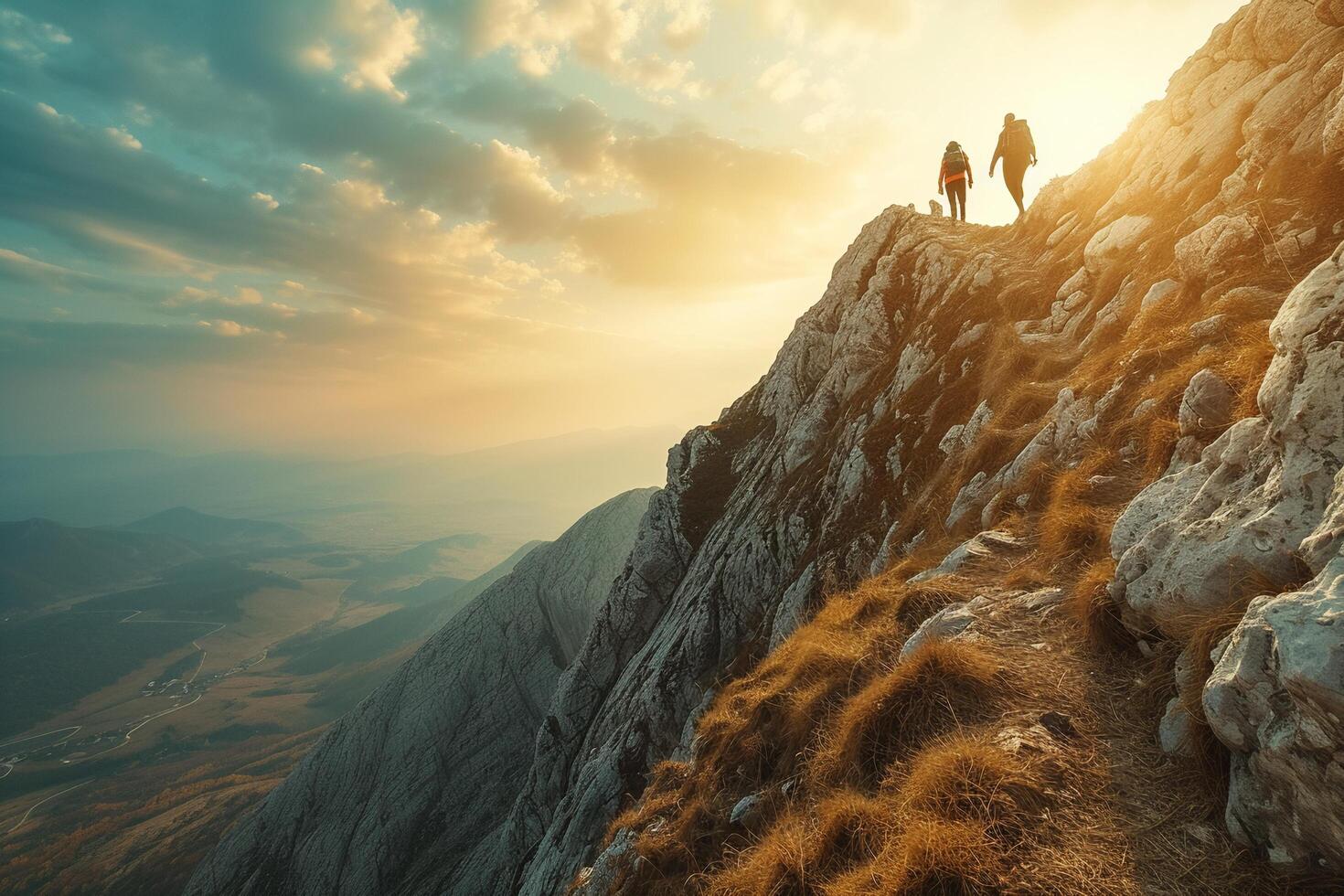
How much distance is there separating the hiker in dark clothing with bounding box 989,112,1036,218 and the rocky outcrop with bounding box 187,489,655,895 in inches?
2698

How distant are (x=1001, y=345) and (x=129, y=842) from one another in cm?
24380

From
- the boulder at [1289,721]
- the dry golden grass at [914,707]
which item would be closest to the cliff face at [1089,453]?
the boulder at [1289,721]

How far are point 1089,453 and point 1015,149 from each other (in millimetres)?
21371

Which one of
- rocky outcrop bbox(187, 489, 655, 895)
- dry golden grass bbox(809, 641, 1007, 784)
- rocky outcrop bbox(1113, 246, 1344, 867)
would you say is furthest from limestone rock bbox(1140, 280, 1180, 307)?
rocky outcrop bbox(187, 489, 655, 895)

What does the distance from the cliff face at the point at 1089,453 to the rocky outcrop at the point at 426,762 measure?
23.6 meters

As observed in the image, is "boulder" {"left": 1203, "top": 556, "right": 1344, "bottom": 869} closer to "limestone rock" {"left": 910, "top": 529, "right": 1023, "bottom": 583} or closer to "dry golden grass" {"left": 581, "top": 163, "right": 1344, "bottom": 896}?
"dry golden grass" {"left": 581, "top": 163, "right": 1344, "bottom": 896}

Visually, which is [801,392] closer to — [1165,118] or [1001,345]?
[1001,345]

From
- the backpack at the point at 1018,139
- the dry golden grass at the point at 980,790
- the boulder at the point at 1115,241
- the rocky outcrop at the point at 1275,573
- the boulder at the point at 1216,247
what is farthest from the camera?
the backpack at the point at 1018,139

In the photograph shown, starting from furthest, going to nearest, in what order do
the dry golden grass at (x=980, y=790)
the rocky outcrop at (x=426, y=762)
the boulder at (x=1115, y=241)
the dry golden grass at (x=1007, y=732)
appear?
the rocky outcrop at (x=426, y=762) < the boulder at (x=1115, y=241) < the dry golden grass at (x=980, y=790) < the dry golden grass at (x=1007, y=732)

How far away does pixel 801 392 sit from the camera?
1580 inches

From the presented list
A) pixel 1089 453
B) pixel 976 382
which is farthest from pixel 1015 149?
pixel 1089 453

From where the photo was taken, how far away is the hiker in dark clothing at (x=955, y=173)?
2878cm

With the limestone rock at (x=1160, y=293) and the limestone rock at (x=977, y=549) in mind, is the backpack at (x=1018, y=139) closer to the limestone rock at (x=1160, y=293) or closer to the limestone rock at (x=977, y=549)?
the limestone rock at (x=1160, y=293)

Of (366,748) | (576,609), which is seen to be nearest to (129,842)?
(366,748)
